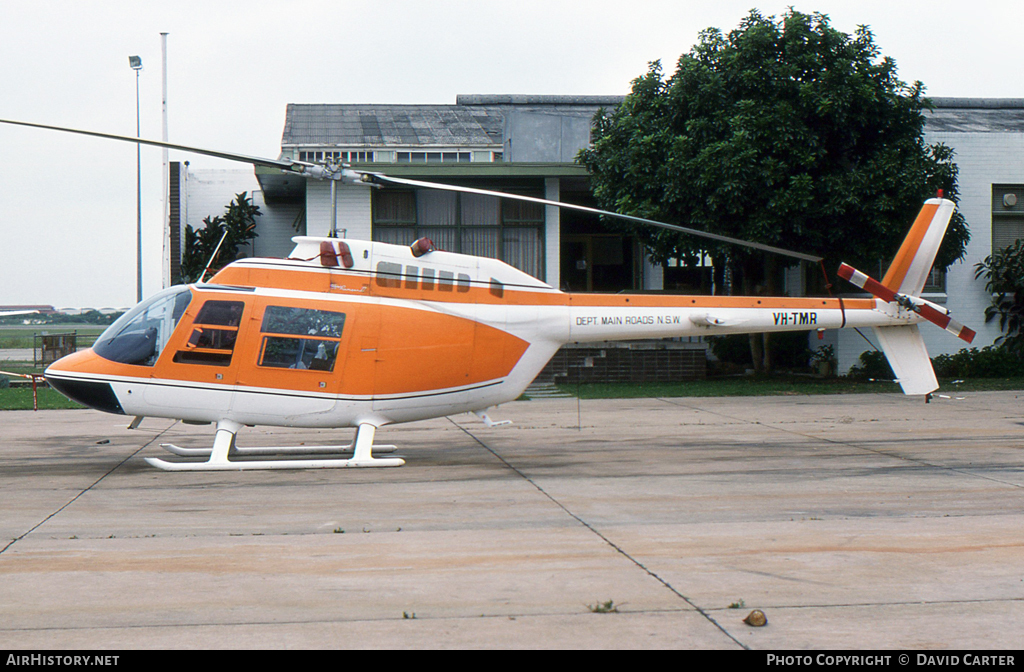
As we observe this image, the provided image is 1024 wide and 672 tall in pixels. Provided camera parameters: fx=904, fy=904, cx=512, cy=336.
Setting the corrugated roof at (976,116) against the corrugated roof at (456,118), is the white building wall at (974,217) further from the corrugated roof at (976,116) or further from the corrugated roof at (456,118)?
the corrugated roof at (456,118)

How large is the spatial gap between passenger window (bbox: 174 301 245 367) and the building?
12155mm

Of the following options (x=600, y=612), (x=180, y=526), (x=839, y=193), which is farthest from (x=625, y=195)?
(x=600, y=612)

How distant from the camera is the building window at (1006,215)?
26.8 meters

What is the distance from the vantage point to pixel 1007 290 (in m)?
25.8

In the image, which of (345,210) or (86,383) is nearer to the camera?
(86,383)

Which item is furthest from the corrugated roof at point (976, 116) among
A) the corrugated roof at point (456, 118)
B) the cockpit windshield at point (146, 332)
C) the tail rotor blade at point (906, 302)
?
the cockpit windshield at point (146, 332)

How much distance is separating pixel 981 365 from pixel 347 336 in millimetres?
20765

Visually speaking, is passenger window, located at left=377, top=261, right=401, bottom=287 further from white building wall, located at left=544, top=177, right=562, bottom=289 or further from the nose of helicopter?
white building wall, located at left=544, top=177, right=562, bottom=289

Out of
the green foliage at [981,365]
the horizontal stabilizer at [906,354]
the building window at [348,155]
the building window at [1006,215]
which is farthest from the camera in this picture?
the building window at [348,155]

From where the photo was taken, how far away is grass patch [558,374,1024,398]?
2155cm

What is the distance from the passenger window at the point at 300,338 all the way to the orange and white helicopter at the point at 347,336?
0.01 meters

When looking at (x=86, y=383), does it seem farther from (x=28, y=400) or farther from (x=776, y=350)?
(x=776, y=350)

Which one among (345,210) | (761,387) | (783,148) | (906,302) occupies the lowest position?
(761,387)

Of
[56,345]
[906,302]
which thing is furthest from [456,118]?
[906,302]
